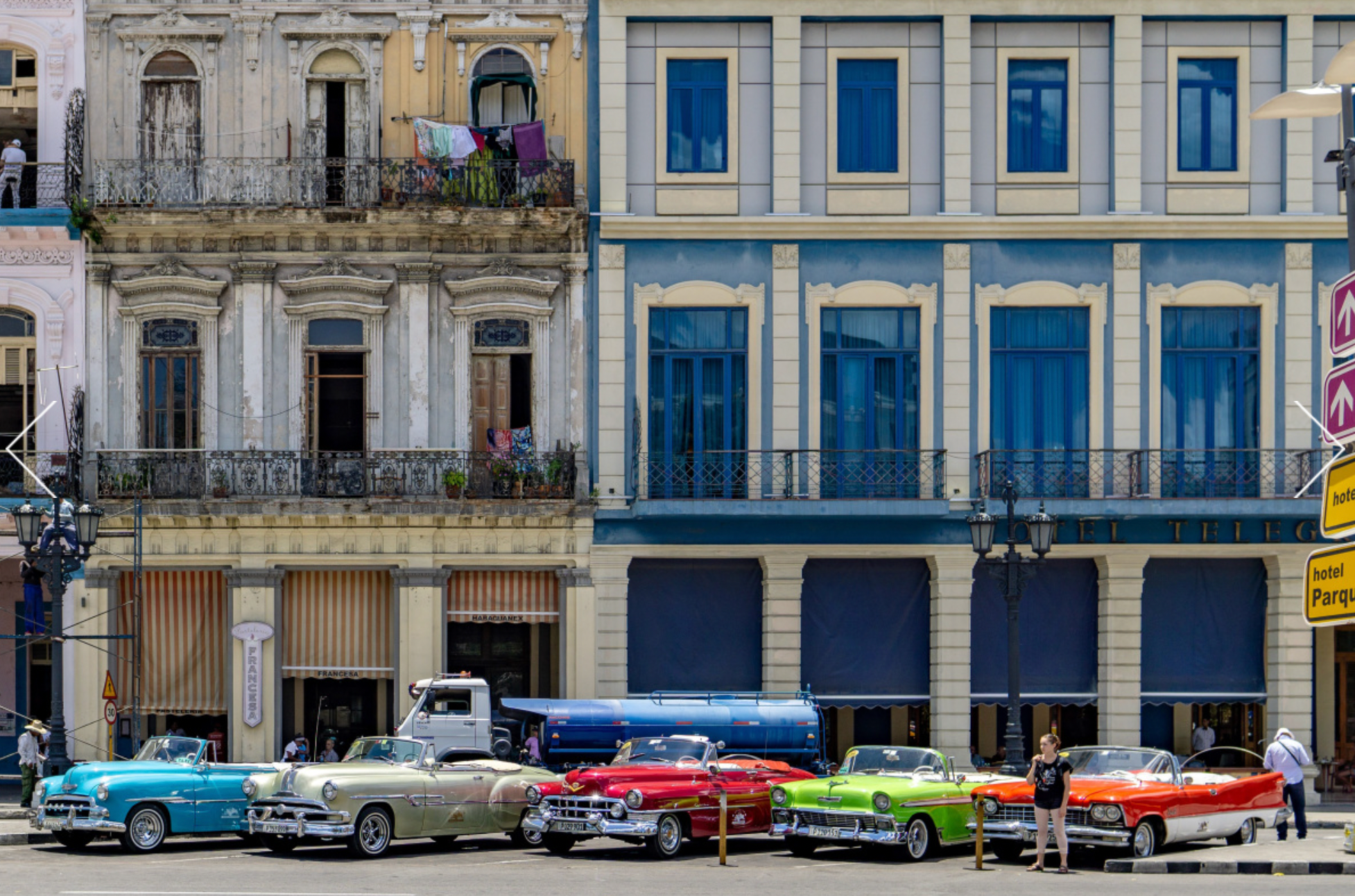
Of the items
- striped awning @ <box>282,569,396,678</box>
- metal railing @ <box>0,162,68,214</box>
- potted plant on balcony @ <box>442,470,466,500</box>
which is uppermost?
metal railing @ <box>0,162,68,214</box>

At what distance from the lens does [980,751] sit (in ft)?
103

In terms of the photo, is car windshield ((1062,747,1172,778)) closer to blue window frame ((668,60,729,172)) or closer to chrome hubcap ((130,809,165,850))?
chrome hubcap ((130,809,165,850))

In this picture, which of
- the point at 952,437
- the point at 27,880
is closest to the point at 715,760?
the point at 27,880

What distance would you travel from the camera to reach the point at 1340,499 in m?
9.95

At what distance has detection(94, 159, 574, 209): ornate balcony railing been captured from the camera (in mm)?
30406

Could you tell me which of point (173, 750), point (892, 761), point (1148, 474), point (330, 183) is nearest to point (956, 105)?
point (1148, 474)

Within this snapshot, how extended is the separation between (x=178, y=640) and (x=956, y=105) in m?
16.2

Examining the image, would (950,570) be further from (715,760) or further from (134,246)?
(134,246)

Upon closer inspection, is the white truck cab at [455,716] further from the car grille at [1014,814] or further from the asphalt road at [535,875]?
the car grille at [1014,814]

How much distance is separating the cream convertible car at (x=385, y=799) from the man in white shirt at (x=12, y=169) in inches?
541

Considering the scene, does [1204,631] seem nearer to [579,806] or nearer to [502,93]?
[579,806]

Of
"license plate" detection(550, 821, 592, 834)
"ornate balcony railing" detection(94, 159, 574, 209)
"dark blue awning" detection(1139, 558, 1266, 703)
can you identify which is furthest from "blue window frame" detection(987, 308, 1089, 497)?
"license plate" detection(550, 821, 592, 834)

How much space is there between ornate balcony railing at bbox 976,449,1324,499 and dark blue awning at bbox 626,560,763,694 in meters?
4.58

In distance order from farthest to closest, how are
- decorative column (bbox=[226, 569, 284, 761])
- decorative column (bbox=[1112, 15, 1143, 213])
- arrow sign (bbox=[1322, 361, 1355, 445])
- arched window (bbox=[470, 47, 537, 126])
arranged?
arched window (bbox=[470, 47, 537, 126]) < decorative column (bbox=[1112, 15, 1143, 213]) < decorative column (bbox=[226, 569, 284, 761]) < arrow sign (bbox=[1322, 361, 1355, 445])
